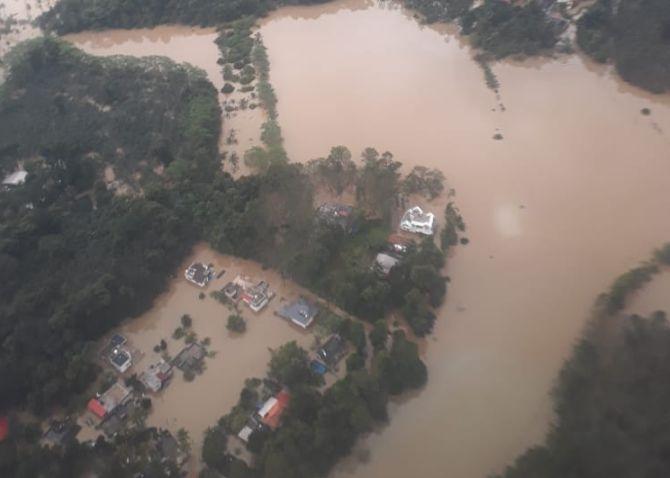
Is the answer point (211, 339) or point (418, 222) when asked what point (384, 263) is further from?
point (211, 339)

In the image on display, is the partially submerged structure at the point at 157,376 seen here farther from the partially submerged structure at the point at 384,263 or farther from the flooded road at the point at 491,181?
the partially submerged structure at the point at 384,263

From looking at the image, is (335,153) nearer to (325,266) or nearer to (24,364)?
(325,266)

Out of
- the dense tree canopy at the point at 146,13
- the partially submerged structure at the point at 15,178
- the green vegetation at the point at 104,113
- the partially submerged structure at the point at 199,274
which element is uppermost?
the dense tree canopy at the point at 146,13

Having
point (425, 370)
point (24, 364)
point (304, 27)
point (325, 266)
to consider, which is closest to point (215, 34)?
point (304, 27)

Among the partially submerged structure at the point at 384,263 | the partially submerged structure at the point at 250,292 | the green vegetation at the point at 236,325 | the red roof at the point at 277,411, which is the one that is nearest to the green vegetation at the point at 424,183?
the partially submerged structure at the point at 384,263

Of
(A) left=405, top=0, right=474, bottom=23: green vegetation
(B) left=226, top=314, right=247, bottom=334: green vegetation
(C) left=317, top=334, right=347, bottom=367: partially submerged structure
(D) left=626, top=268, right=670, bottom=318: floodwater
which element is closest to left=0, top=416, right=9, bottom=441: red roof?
(B) left=226, top=314, right=247, bottom=334: green vegetation

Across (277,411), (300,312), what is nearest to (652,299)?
(300,312)
